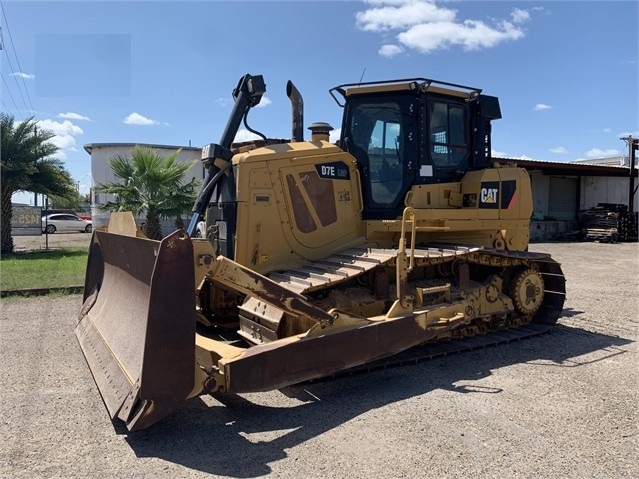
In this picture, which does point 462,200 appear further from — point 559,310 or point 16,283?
point 16,283

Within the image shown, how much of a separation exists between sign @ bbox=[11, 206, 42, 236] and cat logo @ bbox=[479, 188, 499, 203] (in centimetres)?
1708

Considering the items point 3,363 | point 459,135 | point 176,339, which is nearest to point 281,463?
point 176,339

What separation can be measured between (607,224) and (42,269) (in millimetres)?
24145

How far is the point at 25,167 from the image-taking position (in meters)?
17.0

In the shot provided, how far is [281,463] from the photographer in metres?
3.52

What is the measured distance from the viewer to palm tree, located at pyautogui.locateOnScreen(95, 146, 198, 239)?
45.8 ft

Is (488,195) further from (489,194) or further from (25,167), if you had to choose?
(25,167)

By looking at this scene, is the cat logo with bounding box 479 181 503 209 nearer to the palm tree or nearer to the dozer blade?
the dozer blade

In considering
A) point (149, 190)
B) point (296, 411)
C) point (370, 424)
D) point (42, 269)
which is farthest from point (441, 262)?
point (42, 269)

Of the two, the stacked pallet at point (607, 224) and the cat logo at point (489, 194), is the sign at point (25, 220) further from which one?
the stacked pallet at point (607, 224)

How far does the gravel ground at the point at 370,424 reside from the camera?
11.3 ft

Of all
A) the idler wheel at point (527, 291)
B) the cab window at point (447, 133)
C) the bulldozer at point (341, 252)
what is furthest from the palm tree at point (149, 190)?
the idler wheel at point (527, 291)

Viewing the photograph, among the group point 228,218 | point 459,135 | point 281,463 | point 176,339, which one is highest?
point 459,135

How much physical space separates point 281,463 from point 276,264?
257 centimetres
